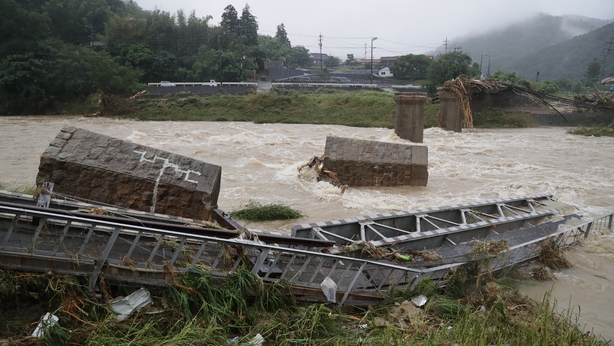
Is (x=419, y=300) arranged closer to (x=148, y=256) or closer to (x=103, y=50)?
(x=148, y=256)

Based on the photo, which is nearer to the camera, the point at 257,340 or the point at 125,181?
the point at 257,340

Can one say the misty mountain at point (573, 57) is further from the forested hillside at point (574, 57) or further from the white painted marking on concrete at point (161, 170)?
the white painted marking on concrete at point (161, 170)

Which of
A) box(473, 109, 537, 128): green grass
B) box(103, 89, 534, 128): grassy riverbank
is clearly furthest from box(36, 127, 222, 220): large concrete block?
box(473, 109, 537, 128): green grass

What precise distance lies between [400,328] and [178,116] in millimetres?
26781

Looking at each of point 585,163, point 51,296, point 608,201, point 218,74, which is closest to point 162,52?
point 218,74

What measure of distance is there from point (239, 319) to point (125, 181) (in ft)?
13.8

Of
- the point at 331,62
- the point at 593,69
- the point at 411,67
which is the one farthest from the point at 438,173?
the point at 331,62

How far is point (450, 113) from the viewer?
25031 millimetres

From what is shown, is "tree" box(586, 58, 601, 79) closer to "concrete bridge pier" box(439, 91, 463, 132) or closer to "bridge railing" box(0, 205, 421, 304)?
"concrete bridge pier" box(439, 91, 463, 132)

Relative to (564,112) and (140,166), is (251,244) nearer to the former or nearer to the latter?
(140,166)

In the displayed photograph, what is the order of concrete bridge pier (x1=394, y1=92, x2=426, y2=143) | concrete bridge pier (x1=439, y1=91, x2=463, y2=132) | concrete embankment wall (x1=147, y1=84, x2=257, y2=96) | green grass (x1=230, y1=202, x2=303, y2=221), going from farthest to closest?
concrete embankment wall (x1=147, y1=84, x2=257, y2=96), concrete bridge pier (x1=439, y1=91, x2=463, y2=132), concrete bridge pier (x1=394, y1=92, x2=426, y2=143), green grass (x1=230, y1=202, x2=303, y2=221)

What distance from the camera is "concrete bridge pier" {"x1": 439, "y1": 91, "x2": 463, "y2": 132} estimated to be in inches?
980

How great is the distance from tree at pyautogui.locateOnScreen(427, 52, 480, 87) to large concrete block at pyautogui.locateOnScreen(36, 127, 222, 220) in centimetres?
3076

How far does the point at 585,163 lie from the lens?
16.6 metres
